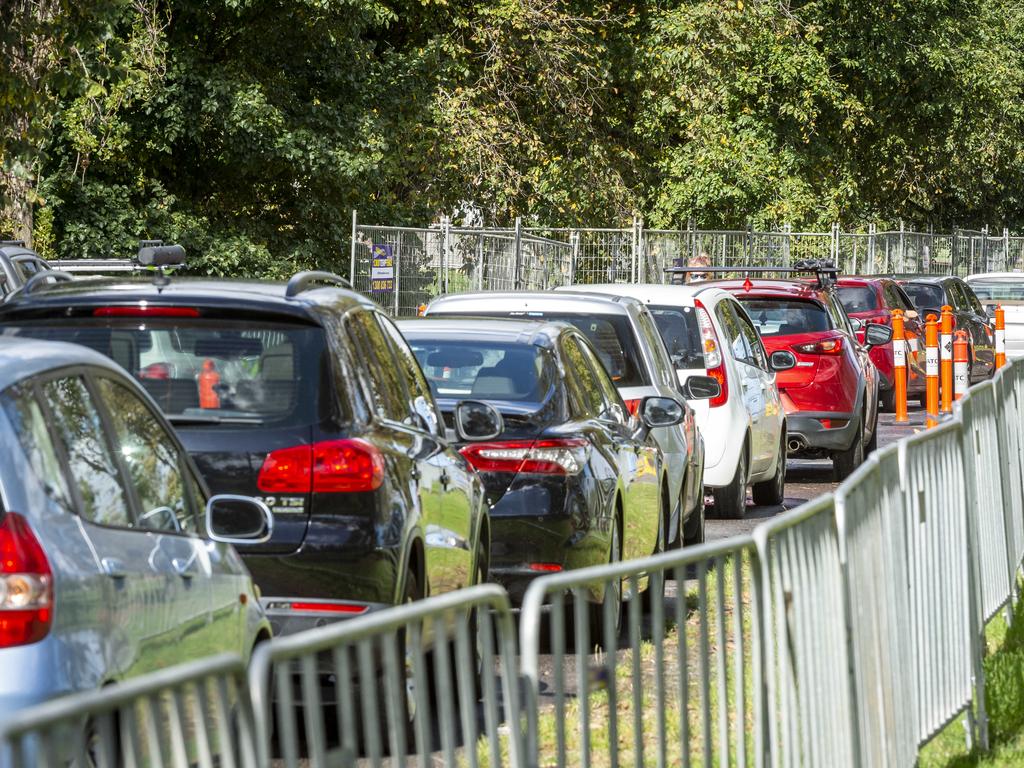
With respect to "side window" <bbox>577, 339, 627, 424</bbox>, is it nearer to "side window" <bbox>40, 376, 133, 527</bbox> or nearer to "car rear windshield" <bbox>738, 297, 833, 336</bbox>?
"side window" <bbox>40, 376, 133, 527</bbox>

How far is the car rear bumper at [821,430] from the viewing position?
1756cm

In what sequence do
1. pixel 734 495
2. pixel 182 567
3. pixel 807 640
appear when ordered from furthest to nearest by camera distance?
pixel 734 495 < pixel 182 567 < pixel 807 640

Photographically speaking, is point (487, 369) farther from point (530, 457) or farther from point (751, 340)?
point (751, 340)

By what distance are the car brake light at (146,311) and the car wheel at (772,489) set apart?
9.56 meters

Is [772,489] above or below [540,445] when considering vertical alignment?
below

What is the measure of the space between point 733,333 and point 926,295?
14.3 metres

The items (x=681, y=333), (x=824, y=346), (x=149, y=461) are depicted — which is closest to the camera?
(x=149, y=461)

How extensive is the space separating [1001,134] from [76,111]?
29363 mm

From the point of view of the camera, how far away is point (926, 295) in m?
28.3

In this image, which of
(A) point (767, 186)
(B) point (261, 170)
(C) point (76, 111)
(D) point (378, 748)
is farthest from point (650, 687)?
(A) point (767, 186)

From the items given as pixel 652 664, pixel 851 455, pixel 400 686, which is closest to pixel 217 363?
pixel 652 664

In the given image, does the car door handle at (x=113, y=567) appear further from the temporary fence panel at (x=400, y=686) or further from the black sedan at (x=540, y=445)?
the black sedan at (x=540, y=445)

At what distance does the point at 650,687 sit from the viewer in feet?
13.2

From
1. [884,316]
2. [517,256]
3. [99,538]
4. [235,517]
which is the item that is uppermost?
[517,256]
